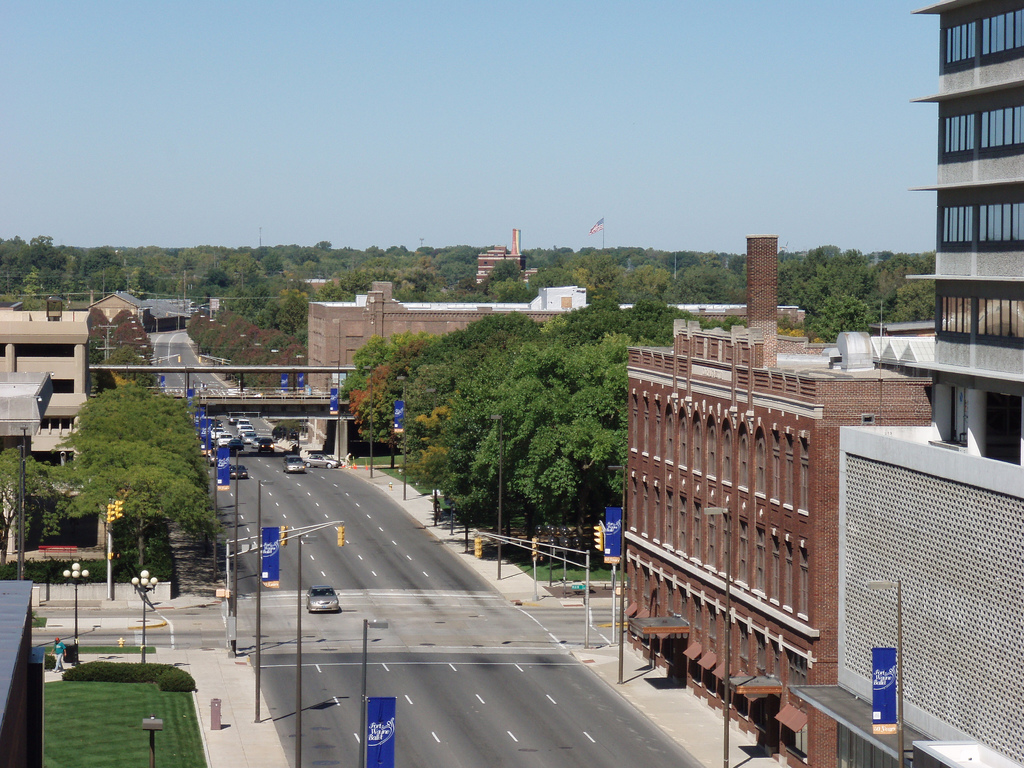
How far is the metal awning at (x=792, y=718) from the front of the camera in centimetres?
5291

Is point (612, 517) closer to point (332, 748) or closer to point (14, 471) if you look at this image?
point (332, 748)

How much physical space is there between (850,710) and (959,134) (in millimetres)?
19740

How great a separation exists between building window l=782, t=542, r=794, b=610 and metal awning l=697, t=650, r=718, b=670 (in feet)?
26.0

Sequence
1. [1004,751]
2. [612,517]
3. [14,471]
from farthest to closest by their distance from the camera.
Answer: [14,471], [612,517], [1004,751]

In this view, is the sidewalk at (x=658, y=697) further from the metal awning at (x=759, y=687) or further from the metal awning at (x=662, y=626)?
the metal awning at (x=662, y=626)

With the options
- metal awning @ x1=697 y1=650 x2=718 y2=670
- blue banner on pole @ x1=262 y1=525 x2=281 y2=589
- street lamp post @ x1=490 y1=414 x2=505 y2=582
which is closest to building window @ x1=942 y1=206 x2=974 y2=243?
metal awning @ x1=697 y1=650 x2=718 y2=670

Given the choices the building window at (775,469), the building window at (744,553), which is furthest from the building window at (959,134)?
the building window at (744,553)

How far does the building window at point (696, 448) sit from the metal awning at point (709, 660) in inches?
327

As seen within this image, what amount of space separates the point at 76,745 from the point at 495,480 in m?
48.7

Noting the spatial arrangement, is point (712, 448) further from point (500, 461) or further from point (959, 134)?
point (500, 461)

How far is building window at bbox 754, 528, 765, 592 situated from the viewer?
2307 inches

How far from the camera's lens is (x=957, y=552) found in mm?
43031

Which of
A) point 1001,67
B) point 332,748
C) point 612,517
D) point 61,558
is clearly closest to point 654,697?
Result: point 612,517

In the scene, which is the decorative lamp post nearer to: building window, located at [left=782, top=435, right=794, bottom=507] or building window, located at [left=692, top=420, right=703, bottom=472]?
building window, located at [left=692, top=420, right=703, bottom=472]
